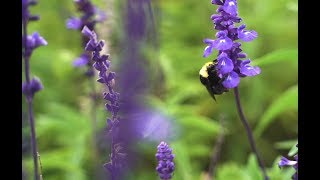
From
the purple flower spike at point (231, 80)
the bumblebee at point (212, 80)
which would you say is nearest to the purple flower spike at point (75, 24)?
the bumblebee at point (212, 80)

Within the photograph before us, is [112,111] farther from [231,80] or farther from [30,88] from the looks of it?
[30,88]

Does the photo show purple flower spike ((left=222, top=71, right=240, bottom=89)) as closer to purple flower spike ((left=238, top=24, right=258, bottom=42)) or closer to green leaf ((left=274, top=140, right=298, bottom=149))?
purple flower spike ((left=238, top=24, right=258, bottom=42))

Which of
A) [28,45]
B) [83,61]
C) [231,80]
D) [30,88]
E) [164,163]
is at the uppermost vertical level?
[83,61]

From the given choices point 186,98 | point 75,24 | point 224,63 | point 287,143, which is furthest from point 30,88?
point 186,98

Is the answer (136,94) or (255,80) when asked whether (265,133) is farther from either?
(136,94)

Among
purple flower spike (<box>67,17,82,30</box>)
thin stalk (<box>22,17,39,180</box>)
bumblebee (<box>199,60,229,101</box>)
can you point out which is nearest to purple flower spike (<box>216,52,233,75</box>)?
bumblebee (<box>199,60,229,101</box>)
